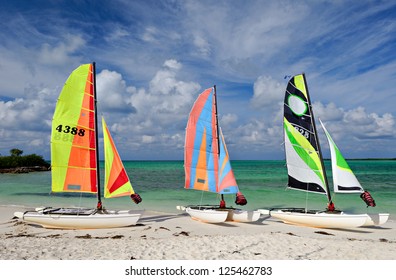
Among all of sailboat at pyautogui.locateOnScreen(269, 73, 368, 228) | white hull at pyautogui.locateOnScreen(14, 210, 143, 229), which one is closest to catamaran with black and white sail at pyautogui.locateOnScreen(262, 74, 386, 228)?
sailboat at pyautogui.locateOnScreen(269, 73, 368, 228)

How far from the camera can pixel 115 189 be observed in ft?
51.8

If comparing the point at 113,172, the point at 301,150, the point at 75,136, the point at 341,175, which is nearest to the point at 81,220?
the point at 113,172

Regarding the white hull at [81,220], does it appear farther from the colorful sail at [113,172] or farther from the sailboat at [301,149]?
the sailboat at [301,149]

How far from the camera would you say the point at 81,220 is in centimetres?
1440

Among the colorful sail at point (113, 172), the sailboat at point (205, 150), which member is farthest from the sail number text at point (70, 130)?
the sailboat at point (205, 150)

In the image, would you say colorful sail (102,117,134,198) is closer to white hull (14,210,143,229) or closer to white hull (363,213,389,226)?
white hull (14,210,143,229)

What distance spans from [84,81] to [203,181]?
839 centimetres

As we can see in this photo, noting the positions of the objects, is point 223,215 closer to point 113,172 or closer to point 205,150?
point 205,150

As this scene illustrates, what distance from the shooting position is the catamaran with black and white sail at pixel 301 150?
16344 mm

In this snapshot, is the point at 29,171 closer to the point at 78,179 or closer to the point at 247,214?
the point at 78,179

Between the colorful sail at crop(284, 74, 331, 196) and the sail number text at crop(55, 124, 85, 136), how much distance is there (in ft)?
36.7

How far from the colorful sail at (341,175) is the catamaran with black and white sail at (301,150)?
63 centimetres

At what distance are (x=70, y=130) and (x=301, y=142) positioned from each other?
12345 millimetres
